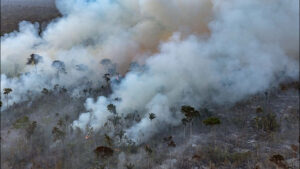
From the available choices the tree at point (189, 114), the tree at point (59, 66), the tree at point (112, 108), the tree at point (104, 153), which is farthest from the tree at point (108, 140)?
the tree at point (59, 66)

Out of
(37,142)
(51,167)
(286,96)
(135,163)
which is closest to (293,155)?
(135,163)

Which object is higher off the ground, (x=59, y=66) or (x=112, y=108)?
→ (x=59, y=66)

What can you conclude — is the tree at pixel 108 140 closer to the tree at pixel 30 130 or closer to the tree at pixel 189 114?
the tree at pixel 189 114

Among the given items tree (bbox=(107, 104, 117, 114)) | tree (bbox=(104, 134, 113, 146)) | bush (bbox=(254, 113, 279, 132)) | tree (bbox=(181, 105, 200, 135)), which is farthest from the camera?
tree (bbox=(107, 104, 117, 114))

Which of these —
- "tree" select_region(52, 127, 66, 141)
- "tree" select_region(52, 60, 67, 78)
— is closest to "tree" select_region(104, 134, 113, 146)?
"tree" select_region(52, 127, 66, 141)

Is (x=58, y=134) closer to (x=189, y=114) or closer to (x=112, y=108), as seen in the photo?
(x=112, y=108)

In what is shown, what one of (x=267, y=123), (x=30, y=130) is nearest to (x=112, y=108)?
(x=30, y=130)

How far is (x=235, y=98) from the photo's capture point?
74.1 meters

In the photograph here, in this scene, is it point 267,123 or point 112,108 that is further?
point 112,108

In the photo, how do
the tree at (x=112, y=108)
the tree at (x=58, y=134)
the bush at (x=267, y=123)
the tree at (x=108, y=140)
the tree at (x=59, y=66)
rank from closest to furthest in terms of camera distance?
the tree at (x=108, y=140) → the tree at (x=58, y=134) → the bush at (x=267, y=123) → the tree at (x=112, y=108) → the tree at (x=59, y=66)

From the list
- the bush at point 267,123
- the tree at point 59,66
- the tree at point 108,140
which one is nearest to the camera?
the tree at point 108,140

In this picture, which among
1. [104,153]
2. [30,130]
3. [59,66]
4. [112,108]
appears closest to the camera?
[104,153]

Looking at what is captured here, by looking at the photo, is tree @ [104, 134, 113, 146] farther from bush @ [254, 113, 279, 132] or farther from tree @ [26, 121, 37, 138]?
bush @ [254, 113, 279, 132]

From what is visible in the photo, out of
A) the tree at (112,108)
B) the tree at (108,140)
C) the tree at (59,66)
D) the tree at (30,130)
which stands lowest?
the tree at (108,140)
